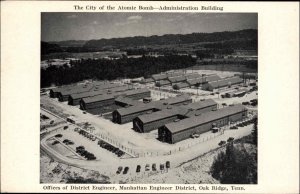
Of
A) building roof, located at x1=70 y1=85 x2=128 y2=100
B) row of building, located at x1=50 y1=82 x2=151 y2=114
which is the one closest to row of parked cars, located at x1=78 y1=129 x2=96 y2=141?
row of building, located at x1=50 y1=82 x2=151 y2=114

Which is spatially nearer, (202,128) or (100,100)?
(202,128)

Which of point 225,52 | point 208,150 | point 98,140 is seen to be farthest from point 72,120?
point 225,52

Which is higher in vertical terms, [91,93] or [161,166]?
[91,93]

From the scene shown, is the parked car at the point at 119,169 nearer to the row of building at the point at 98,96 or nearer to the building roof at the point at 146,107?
the building roof at the point at 146,107

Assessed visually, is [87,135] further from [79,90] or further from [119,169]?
[79,90]

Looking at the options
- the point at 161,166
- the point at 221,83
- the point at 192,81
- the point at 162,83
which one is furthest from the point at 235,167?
the point at 162,83

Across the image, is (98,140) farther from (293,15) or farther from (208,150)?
(293,15)

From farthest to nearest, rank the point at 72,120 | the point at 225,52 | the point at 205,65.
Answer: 1. the point at 205,65
2. the point at 225,52
3. the point at 72,120
